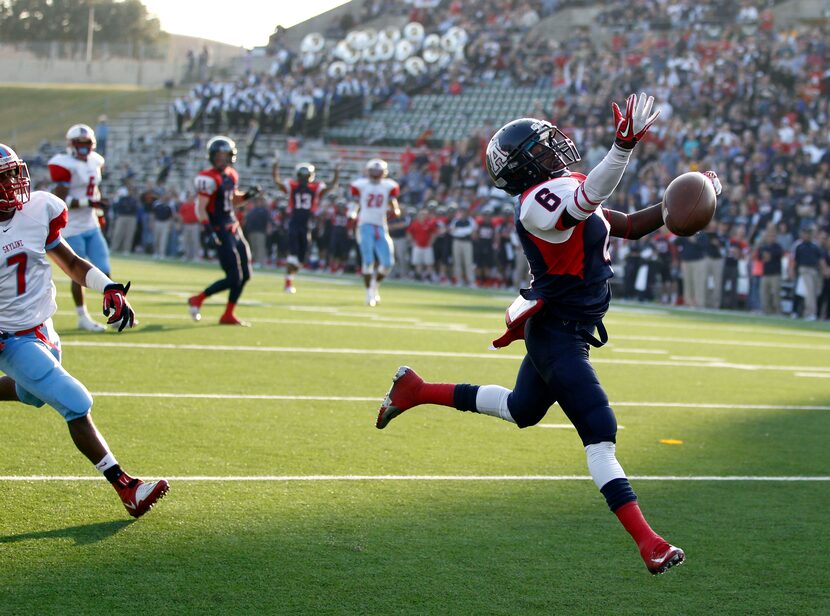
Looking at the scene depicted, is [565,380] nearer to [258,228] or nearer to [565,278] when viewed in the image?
[565,278]

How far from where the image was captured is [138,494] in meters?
4.89

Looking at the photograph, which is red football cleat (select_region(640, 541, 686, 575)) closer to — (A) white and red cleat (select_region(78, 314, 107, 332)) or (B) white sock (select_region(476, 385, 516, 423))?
(B) white sock (select_region(476, 385, 516, 423))

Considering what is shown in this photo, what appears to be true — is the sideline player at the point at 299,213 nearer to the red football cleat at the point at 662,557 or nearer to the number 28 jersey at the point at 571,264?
the number 28 jersey at the point at 571,264

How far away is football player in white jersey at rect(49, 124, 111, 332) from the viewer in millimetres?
10938

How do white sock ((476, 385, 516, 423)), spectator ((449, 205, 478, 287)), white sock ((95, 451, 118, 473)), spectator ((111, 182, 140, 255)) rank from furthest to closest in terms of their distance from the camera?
spectator ((111, 182, 140, 255)) → spectator ((449, 205, 478, 287)) → white sock ((476, 385, 516, 423)) → white sock ((95, 451, 118, 473))

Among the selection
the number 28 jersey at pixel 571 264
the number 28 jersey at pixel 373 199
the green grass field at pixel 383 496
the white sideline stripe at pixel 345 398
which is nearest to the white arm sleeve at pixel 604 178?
the number 28 jersey at pixel 571 264

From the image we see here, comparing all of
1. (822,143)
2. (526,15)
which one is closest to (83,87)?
(526,15)

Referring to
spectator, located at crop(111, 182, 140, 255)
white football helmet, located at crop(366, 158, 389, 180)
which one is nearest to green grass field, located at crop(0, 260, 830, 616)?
white football helmet, located at crop(366, 158, 389, 180)

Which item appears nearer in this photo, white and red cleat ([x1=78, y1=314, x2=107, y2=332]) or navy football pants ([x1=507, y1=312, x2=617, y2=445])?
navy football pants ([x1=507, y1=312, x2=617, y2=445])

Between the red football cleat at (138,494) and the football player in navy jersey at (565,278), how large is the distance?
1.53m

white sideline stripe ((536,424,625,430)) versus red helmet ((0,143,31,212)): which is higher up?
red helmet ((0,143,31,212))

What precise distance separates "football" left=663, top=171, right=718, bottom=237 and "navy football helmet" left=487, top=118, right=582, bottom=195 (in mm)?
417

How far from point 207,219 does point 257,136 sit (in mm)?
23674

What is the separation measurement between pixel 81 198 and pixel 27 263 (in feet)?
20.4
